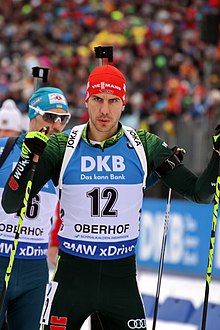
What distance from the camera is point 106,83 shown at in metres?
4.82

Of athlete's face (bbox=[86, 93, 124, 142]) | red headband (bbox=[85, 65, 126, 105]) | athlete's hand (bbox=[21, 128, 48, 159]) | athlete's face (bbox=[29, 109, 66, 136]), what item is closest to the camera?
athlete's hand (bbox=[21, 128, 48, 159])

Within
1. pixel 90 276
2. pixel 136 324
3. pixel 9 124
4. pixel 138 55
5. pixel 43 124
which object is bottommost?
pixel 136 324

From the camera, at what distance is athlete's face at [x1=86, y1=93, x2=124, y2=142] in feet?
15.4

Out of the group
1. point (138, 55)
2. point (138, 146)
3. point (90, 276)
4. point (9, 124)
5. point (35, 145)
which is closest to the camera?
point (35, 145)

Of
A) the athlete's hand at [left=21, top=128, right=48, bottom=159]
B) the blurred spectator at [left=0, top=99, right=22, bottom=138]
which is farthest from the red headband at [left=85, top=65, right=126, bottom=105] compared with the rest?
the blurred spectator at [left=0, top=99, right=22, bottom=138]

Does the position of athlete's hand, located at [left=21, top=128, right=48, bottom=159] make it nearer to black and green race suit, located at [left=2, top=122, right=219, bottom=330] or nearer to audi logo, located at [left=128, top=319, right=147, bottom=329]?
black and green race suit, located at [left=2, top=122, right=219, bottom=330]

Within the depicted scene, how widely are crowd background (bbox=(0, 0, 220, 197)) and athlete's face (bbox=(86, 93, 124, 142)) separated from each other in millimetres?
8775

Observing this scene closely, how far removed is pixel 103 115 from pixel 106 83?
0.25m

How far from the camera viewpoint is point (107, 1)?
66.8 feet

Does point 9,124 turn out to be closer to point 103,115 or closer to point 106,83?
point 106,83

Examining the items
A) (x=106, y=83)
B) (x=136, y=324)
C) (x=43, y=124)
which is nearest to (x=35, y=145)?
(x=106, y=83)

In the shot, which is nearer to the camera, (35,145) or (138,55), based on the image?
(35,145)

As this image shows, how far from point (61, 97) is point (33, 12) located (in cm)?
1632

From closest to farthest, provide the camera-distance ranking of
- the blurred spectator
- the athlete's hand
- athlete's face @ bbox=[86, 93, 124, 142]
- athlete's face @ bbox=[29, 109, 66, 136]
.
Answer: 1. the athlete's hand
2. athlete's face @ bbox=[86, 93, 124, 142]
3. athlete's face @ bbox=[29, 109, 66, 136]
4. the blurred spectator
